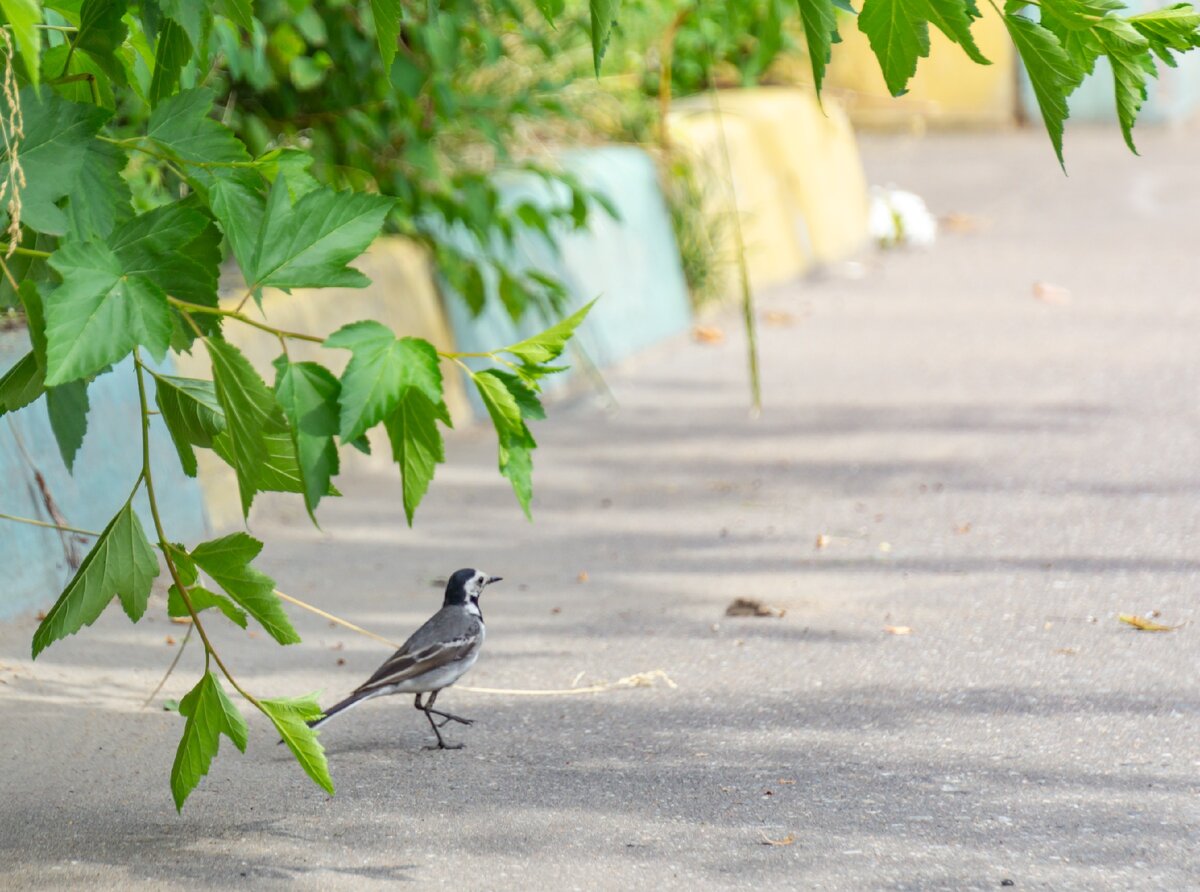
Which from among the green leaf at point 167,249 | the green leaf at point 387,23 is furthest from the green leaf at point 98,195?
the green leaf at point 387,23

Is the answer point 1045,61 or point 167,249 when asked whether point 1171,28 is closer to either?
point 1045,61

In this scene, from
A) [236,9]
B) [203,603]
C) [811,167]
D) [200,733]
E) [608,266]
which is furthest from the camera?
[811,167]

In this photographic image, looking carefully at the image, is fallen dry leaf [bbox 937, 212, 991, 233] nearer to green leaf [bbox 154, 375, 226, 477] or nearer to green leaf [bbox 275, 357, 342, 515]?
green leaf [bbox 154, 375, 226, 477]

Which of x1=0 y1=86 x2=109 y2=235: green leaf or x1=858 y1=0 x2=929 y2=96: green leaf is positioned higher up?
x1=858 y1=0 x2=929 y2=96: green leaf

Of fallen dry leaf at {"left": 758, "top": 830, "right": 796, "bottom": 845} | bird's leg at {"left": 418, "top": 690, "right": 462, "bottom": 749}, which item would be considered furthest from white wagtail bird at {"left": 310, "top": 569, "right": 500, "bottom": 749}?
fallen dry leaf at {"left": 758, "top": 830, "right": 796, "bottom": 845}

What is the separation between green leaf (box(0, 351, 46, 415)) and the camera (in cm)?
255

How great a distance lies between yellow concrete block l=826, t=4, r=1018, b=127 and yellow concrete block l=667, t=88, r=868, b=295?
367cm

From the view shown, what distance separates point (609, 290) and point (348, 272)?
230 inches

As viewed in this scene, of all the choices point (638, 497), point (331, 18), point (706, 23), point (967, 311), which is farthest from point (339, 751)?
point (706, 23)

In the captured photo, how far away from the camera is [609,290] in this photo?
8.20m

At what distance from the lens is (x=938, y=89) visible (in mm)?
14523

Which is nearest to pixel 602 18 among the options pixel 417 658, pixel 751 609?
pixel 417 658

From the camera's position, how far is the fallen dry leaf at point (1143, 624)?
4535 mm

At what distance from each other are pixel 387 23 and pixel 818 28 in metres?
0.68
